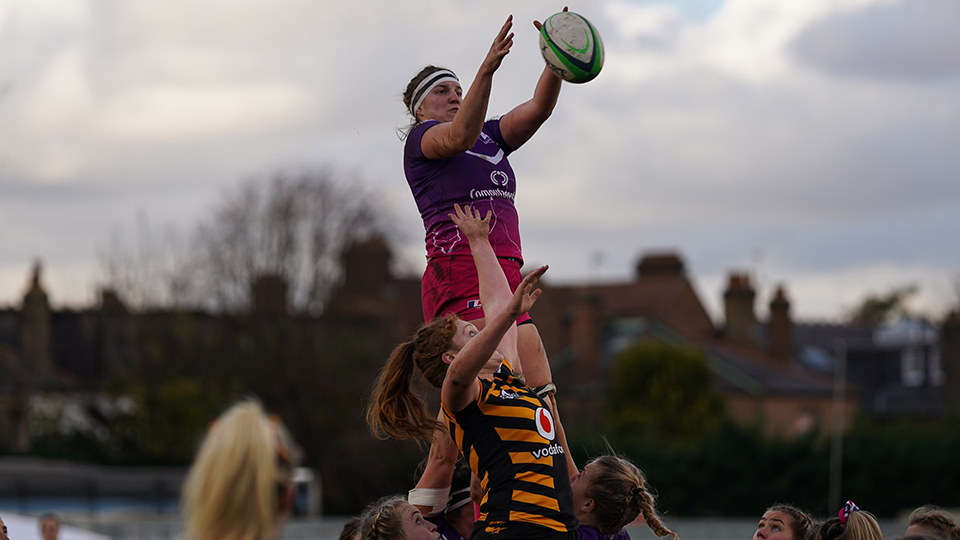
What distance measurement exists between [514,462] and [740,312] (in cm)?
6082

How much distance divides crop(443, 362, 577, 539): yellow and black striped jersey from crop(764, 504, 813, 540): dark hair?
1.30 meters

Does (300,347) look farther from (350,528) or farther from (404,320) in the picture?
(350,528)

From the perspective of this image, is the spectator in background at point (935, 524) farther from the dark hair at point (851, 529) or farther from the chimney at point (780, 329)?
the chimney at point (780, 329)

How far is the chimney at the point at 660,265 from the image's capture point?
68.1 m

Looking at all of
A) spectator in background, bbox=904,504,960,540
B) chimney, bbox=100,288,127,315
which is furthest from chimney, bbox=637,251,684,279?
spectator in background, bbox=904,504,960,540

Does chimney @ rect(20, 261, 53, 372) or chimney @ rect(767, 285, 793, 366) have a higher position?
chimney @ rect(767, 285, 793, 366)

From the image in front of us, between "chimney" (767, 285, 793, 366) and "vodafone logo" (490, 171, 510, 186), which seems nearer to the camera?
"vodafone logo" (490, 171, 510, 186)

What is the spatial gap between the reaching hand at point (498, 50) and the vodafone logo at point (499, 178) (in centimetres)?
76

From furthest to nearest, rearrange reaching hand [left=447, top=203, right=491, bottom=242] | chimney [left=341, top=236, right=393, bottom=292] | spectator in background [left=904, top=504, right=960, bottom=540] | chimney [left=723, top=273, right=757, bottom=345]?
chimney [left=723, top=273, right=757, bottom=345] < chimney [left=341, top=236, right=393, bottom=292] < spectator in background [left=904, top=504, right=960, bottom=540] < reaching hand [left=447, top=203, right=491, bottom=242]

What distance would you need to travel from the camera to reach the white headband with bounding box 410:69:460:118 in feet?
21.0

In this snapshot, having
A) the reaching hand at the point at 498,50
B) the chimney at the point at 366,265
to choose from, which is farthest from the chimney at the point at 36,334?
the reaching hand at the point at 498,50

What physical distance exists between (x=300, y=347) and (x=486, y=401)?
38863 mm

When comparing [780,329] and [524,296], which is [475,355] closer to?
[524,296]

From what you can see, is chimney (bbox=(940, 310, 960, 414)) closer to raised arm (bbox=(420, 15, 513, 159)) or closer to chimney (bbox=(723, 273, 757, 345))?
chimney (bbox=(723, 273, 757, 345))
